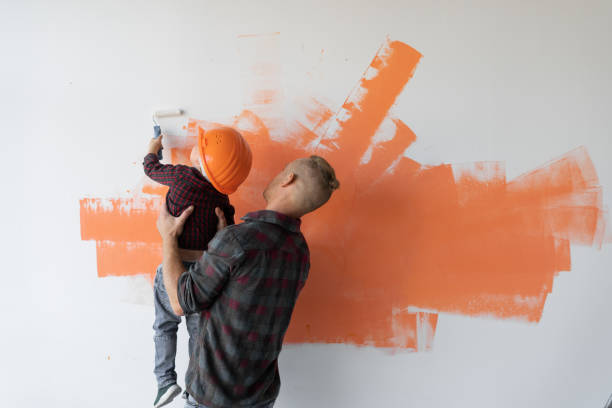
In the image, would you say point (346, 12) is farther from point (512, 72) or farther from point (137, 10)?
point (137, 10)

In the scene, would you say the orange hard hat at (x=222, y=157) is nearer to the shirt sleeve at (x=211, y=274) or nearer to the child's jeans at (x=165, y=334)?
the shirt sleeve at (x=211, y=274)

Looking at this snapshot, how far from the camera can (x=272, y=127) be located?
1275 millimetres

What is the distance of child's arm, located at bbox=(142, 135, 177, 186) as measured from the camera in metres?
1.07

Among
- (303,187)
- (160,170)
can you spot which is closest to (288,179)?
(303,187)

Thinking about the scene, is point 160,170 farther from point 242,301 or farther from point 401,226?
point 401,226

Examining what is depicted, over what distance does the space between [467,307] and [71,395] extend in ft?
5.96

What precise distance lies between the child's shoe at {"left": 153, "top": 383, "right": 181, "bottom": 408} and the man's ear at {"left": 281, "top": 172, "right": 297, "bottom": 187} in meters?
0.86

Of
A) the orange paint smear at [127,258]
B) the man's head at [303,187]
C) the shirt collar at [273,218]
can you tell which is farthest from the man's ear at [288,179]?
the orange paint smear at [127,258]

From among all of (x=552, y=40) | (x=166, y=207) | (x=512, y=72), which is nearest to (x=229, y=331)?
(x=166, y=207)

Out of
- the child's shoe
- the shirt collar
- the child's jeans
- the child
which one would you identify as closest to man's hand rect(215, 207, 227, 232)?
the child

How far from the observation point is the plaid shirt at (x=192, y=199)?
3.48ft

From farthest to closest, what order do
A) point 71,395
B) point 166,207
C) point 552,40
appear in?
point 71,395
point 552,40
point 166,207

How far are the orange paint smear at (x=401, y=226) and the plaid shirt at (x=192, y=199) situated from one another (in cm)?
21

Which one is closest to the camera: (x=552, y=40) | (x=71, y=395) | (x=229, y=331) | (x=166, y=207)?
(x=229, y=331)
